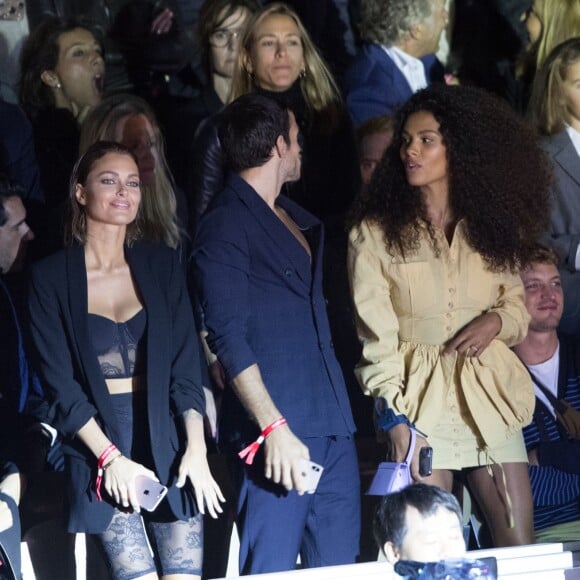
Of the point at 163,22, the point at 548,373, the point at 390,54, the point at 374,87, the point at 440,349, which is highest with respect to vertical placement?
the point at 163,22

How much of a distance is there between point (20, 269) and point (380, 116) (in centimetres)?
130

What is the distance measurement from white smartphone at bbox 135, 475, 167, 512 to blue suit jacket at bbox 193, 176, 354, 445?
0.99 ft

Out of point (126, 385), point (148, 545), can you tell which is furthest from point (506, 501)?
point (126, 385)

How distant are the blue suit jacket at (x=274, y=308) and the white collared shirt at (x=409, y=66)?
1.43 metres

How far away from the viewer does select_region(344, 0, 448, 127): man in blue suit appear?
4.79 meters

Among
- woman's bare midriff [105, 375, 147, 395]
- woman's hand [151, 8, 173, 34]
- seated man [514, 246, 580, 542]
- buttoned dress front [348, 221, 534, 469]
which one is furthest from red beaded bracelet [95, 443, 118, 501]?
woman's hand [151, 8, 173, 34]

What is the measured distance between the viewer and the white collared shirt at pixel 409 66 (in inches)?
191

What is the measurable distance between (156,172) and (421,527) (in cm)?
183

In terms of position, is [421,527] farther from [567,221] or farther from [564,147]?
[564,147]

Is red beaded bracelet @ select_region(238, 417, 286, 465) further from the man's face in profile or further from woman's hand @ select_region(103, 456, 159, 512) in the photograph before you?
the man's face in profile

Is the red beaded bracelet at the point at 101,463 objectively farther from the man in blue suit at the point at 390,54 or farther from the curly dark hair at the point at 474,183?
the man in blue suit at the point at 390,54

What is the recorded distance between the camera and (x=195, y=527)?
352 centimetres

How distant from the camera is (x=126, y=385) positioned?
11.4 ft

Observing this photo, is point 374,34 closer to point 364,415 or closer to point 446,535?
point 364,415
